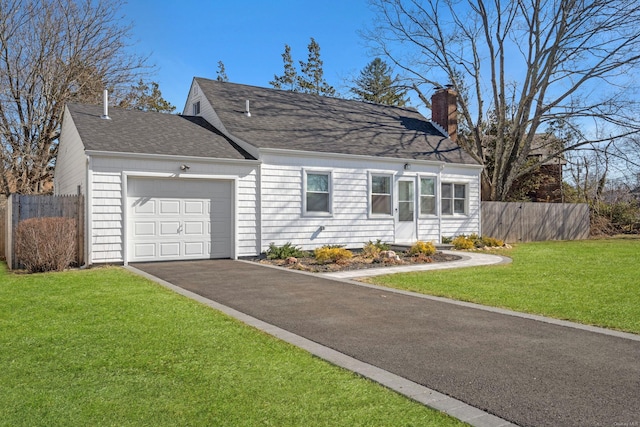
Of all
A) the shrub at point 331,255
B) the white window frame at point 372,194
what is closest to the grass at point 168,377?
the shrub at point 331,255

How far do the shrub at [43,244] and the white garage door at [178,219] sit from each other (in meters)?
1.56

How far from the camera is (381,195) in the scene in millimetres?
16797

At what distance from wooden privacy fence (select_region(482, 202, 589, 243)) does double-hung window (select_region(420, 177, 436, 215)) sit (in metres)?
3.62

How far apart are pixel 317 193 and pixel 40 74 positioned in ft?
49.9

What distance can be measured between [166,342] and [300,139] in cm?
1141

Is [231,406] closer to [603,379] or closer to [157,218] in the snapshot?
[603,379]

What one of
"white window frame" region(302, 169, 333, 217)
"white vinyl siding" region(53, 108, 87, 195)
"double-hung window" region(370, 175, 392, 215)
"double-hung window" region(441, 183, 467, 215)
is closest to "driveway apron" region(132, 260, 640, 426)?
"white window frame" region(302, 169, 333, 217)

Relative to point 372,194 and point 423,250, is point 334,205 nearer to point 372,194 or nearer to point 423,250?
point 372,194

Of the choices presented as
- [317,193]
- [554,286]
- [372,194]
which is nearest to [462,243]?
[372,194]

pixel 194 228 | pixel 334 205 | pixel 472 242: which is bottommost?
pixel 472 242

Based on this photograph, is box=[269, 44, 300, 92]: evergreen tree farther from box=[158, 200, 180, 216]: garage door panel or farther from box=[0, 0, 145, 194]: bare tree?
box=[158, 200, 180, 216]: garage door panel

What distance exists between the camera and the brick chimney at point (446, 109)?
868 inches

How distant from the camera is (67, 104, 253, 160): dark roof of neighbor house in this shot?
Answer: 12.6 metres

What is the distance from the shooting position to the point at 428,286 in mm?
9133
